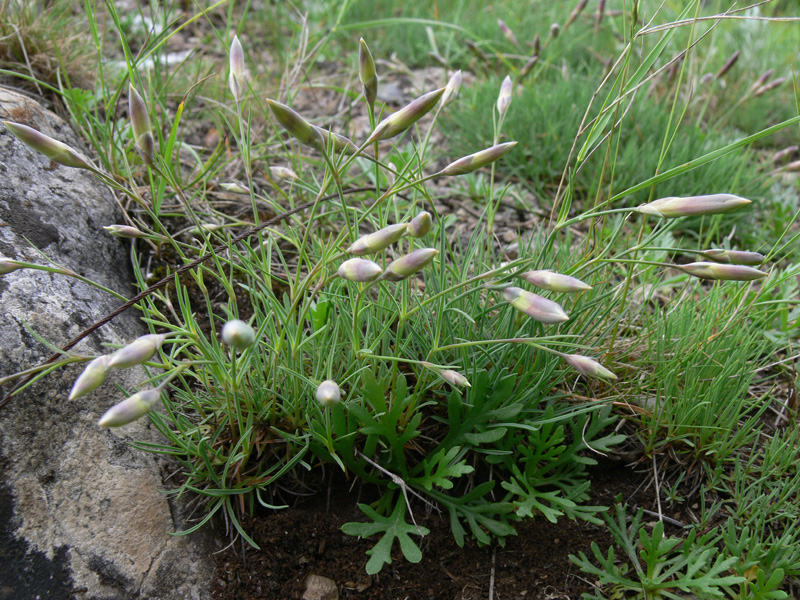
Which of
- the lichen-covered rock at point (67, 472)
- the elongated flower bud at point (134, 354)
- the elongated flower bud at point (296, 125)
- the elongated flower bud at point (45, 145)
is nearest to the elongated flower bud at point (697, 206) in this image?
the elongated flower bud at point (296, 125)

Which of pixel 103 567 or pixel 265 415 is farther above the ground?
pixel 265 415

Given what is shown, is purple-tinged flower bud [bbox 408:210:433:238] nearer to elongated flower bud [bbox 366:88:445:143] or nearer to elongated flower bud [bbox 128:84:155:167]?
elongated flower bud [bbox 366:88:445:143]

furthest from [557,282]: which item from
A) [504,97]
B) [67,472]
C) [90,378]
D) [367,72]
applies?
[67,472]

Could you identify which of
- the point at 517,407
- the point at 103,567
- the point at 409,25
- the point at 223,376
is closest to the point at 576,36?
the point at 409,25

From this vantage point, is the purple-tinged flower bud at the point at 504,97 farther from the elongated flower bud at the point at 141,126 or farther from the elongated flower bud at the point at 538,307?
the elongated flower bud at the point at 141,126

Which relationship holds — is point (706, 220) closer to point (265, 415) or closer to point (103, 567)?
point (265, 415)
